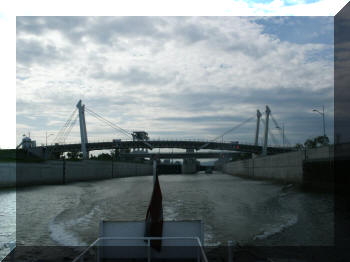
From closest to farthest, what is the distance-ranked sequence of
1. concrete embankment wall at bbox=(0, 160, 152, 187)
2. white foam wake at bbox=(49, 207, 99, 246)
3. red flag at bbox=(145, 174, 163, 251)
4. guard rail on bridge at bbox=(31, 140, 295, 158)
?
red flag at bbox=(145, 174, 163, 251) < white foam wake at bbox=(49, 207, 99, 246) < concrete embankment wall at bbox=(0, 160, 152, 187) < guard rail on bridge at bbox=(31, 140, 295, 158)

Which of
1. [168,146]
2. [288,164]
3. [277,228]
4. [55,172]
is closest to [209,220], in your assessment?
[277,228]

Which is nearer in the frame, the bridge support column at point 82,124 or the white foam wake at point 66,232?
the white foam wake at point 66,232

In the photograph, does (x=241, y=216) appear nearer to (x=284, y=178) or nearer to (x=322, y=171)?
(x=322, y=171)

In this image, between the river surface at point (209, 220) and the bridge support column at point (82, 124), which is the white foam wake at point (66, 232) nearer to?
the river surface at point (209, 220)

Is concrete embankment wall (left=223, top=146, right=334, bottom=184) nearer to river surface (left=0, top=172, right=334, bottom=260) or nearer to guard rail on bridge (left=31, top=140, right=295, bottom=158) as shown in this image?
river surface (left=0, top=172, right=334, bottom=260)

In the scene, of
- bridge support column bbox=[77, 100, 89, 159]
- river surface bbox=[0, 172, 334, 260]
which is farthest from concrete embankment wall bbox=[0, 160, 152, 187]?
river surface bbox=[0, 172, 334, 260]

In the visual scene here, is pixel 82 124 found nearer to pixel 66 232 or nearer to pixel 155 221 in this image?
pixel 66 232

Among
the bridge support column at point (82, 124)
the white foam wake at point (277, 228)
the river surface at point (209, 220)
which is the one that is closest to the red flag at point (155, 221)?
the river surface at point (209, 220)

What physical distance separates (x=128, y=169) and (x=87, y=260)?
407 ft

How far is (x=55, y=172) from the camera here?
70438 millimetres

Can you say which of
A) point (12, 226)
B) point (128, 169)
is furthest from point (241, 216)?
point (128, 169)

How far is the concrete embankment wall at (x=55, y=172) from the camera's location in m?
51.1

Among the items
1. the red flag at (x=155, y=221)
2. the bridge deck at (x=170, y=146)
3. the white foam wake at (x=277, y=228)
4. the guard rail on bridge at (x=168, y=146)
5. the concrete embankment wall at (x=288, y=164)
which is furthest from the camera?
the bridge deck at (x=170, y=146)

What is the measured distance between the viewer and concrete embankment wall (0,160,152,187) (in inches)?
2010
